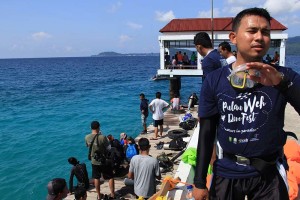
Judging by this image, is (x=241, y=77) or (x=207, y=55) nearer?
(x=241, y=77)

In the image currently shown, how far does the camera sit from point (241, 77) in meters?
2.11

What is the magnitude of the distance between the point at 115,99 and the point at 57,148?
68.6 feet

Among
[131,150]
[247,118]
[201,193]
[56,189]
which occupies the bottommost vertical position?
[131,150]

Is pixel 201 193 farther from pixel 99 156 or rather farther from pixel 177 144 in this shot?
pixel 177 144

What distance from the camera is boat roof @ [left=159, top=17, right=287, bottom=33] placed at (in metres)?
28.2

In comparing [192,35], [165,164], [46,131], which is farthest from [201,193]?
[192,35]

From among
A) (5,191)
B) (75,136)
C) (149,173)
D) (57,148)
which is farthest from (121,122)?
(149,173)

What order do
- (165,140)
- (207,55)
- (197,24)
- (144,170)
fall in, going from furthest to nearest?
(197,24), (165,140), (144,170), (207,55)

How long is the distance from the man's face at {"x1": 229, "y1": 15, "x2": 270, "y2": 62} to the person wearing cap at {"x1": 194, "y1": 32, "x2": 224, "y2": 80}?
6.45 feet

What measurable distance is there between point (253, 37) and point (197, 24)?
28554mm

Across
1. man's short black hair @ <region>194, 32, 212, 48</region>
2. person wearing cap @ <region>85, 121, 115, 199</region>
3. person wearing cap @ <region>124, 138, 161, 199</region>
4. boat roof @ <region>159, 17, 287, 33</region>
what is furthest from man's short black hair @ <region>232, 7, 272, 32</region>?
boat roof @ <region>159, 17, 287, 33</region>

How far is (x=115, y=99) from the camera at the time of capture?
40.3 meters

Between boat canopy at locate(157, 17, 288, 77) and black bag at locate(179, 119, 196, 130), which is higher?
boat canopy at locate(157, 17, 288, 77)

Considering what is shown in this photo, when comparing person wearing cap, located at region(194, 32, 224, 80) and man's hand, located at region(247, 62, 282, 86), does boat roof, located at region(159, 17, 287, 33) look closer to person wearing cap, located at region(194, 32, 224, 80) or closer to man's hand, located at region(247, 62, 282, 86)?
person wearing cap, located at region(194, 32, 224, 80)
